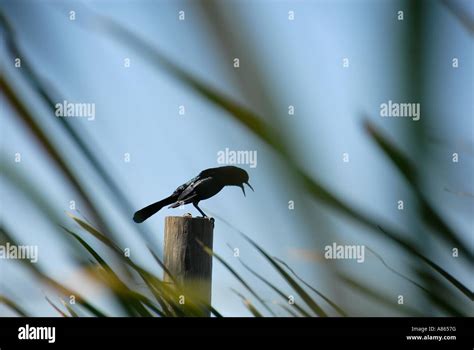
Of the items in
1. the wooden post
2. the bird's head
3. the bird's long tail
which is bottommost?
the wooden post

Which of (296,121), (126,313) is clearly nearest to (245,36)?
(296,121)

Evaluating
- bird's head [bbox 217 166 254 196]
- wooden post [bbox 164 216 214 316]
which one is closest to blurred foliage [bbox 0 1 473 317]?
wooden post [bbox 164 216 214 316]

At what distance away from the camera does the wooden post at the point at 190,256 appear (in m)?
2.08

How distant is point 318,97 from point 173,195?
26.1 inches

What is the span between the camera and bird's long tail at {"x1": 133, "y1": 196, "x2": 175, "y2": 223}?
2.31m

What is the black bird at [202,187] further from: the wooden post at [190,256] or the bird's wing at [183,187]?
the wooden post at [190,256]

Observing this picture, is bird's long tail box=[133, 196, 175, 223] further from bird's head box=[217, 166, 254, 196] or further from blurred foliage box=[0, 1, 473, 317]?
bird's head box=[217, 166, 254, 196]

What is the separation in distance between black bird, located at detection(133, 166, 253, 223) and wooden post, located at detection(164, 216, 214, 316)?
20 centimetres

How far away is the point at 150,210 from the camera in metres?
2.32

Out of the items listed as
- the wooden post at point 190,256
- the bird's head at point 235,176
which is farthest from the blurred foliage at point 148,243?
the bird's head at point 235,176

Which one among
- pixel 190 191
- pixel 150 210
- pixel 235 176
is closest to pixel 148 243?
pixel 150 210

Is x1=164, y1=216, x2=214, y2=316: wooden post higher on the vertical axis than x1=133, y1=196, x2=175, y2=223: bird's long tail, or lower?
lower

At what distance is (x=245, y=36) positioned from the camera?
2.12m

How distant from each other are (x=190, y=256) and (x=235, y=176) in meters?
0.40
